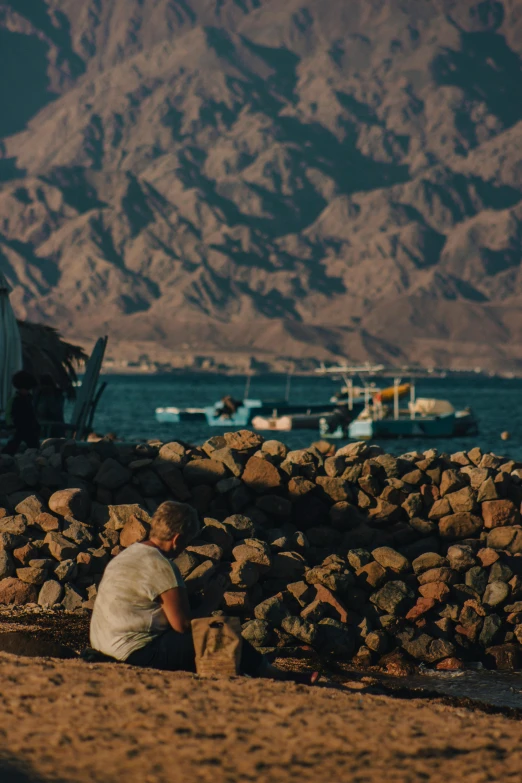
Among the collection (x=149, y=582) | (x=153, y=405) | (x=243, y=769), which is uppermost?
(x=153, y=405)

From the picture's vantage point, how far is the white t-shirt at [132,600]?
667 cm

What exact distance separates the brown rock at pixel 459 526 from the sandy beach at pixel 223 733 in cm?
562

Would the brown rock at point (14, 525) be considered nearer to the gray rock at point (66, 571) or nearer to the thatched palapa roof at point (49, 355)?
the gray rock at point (66, 571)

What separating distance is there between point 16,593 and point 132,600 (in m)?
3.97

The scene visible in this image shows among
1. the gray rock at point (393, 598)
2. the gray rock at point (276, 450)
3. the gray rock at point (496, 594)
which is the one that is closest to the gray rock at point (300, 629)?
the gray rock at point (393, 598)

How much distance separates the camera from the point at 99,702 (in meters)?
5.95

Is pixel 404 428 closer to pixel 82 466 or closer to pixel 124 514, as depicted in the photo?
pixel 82 466

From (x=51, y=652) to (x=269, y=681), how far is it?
200 cm

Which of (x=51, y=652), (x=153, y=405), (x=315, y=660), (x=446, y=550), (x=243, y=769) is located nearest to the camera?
(x=243, y=769)

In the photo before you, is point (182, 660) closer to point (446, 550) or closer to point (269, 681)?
point (269, 681)

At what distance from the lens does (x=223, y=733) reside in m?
5.55

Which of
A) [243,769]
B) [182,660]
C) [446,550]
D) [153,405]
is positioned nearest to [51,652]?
[182,660]

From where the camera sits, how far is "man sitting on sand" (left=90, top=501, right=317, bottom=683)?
666cm

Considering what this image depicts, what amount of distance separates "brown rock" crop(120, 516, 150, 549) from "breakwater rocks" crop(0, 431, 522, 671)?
0.02 m
